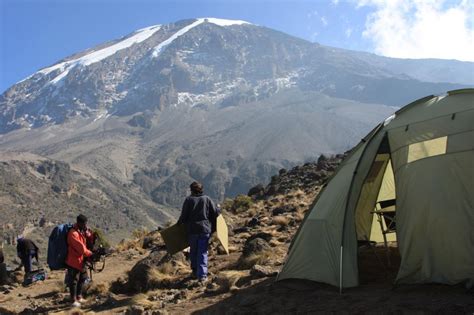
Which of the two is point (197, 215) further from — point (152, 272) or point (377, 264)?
point (377, 264)

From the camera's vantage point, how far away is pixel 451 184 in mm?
7281

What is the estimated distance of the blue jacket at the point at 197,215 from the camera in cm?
975

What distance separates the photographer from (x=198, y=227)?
9.73 metres

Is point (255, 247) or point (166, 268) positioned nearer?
point (166, 268)

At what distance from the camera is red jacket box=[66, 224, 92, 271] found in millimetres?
9320

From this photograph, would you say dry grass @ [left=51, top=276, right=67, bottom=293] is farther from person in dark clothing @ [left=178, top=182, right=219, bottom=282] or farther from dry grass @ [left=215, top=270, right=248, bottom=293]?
dry grass @ [left=215, top=270, right=248, bottom=293]

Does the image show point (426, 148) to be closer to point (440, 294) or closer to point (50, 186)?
point (440, 294)

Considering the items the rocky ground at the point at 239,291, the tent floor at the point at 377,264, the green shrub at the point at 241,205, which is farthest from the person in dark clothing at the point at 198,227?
the green shrub at the point at 241,205

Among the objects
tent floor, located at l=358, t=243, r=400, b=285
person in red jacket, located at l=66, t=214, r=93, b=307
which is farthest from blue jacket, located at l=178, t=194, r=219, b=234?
tent floor, located at l=358, t=243, r=400, b=285

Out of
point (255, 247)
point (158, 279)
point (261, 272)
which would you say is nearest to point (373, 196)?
point (255, 247)

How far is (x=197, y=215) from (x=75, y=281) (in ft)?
8.56

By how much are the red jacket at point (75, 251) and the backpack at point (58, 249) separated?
0.36 feet

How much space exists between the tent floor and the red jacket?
4.96m

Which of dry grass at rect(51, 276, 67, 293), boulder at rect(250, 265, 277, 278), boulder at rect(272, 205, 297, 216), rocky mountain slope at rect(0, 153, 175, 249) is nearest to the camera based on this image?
boulder at rect(250, 265, 277, 278)
